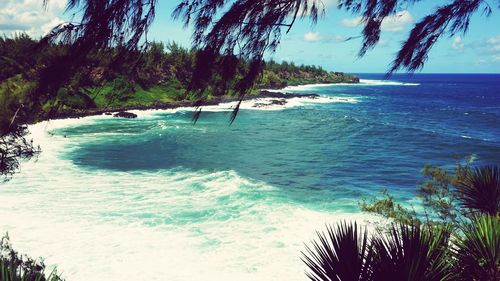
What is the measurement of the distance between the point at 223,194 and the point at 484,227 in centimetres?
1385

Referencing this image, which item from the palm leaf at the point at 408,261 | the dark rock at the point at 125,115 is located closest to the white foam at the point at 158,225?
the palm leaf at the point at 408,261

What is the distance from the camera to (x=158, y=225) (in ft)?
47.4

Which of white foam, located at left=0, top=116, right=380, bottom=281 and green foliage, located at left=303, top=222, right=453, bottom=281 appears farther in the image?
white foam, located at left=0, top=116, right=380, bottom=281

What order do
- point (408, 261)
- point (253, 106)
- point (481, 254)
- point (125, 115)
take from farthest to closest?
1. point (253, 106)
2. point (125, 115)
3. point (481, 254)
4. point (408, 261)

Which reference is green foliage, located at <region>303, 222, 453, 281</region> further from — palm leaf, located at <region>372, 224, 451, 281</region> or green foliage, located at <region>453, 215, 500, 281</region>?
green foliage, located at <region>453, 215, 500, 281</region>

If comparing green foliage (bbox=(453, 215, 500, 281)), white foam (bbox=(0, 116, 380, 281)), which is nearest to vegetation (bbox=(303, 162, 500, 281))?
green foliage (bbox=(453, 215, 500, 281))

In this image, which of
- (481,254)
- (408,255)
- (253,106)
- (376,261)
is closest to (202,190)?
(481,254)

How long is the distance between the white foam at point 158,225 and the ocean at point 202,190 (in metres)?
0.05

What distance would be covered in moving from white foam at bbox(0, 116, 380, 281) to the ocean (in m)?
0.05

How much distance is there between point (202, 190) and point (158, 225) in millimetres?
4621

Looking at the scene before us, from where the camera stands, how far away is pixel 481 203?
764 cm

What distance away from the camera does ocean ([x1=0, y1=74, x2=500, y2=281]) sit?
39.5 ft

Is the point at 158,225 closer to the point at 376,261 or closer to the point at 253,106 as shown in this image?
the point at 376,261

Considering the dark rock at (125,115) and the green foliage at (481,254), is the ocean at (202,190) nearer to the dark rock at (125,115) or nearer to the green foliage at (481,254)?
the green foliage at (481,254)
